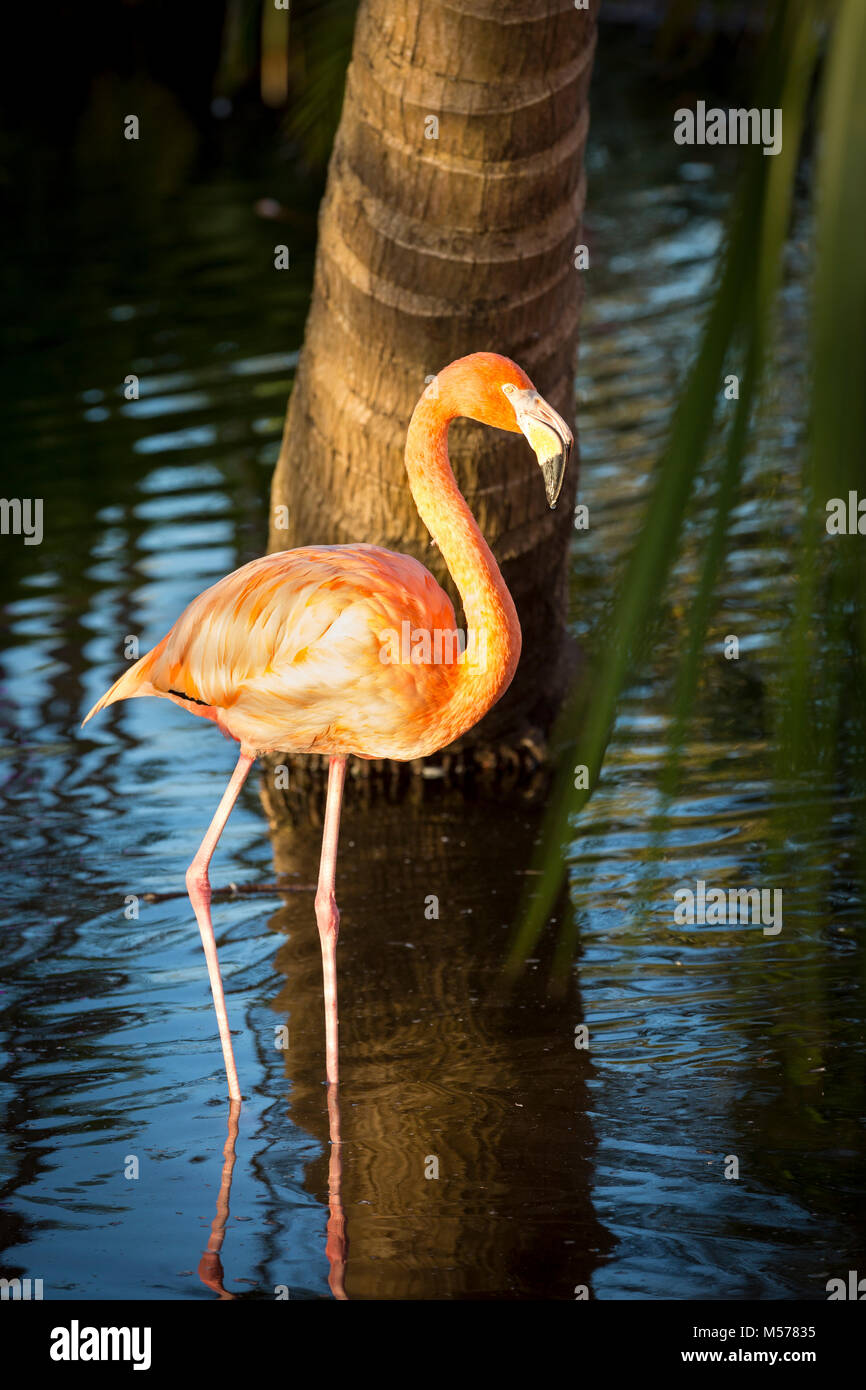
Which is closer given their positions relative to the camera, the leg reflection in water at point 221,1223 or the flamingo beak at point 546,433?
the flamingo beak at point 546,433

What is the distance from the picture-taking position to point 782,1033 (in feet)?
13.7

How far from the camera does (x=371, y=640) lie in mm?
3814

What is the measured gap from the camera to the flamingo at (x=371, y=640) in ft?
12.5

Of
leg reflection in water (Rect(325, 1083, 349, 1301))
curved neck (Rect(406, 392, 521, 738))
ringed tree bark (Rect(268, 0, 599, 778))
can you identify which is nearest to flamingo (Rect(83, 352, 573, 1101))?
curved neck (Rect(406, 392, 521, 738))

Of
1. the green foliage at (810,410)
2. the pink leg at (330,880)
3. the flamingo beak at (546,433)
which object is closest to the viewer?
the green foliage at (810,410)

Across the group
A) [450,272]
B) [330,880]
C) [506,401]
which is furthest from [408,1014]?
[450,272]

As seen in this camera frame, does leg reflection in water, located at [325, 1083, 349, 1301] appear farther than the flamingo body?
No

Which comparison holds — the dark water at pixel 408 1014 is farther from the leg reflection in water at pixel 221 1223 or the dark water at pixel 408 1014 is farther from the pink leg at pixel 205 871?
the pink leg at pixel 205 871

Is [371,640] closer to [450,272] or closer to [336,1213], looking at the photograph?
[336,1213]

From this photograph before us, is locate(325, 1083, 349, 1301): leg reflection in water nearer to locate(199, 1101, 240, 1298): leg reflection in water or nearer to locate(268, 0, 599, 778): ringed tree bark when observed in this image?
locate(199, 1101, 240, 1298): leg reflection in water

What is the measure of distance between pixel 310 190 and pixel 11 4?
13936 mm

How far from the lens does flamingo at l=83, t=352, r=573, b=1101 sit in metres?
3.82

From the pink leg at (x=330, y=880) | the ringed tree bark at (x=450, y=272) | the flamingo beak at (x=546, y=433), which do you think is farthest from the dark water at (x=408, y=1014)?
the ringed tree bark at (x=450, y=272)

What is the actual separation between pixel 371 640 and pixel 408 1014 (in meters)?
1.18
